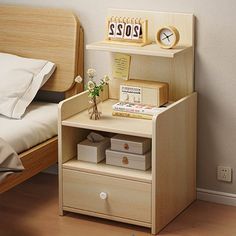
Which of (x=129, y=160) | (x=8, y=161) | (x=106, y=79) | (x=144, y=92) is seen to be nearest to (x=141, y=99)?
(x=144, y=92)

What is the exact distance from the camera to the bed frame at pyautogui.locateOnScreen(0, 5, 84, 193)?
148 inches

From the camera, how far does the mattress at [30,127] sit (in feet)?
10.9

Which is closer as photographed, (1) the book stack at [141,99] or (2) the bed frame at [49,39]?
(1) the book stack at [141,99]

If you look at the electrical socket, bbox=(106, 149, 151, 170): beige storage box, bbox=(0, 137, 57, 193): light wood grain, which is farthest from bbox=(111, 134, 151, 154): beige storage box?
the electrical socket

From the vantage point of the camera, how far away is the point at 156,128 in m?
3.15

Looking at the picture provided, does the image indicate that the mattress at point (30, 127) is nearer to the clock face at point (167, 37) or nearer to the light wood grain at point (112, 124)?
the light wood grain at point (112, 124)

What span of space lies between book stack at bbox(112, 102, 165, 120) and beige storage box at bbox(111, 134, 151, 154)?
11 centimetres

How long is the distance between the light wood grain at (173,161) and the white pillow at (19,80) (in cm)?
79

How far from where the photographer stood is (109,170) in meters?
3.37

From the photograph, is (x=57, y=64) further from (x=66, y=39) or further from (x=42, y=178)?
(x=42, y=178)

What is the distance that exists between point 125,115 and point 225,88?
0.53 meters

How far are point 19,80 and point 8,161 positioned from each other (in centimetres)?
73

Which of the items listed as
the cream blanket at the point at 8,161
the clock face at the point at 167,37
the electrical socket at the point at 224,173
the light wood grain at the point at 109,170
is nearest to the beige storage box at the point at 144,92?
the clock face at the point at 167,37

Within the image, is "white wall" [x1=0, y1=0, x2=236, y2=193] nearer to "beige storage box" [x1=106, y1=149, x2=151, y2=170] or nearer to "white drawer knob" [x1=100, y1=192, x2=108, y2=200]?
"beige storage box" [x1=106, y1=149, x2=151, y2=170]
